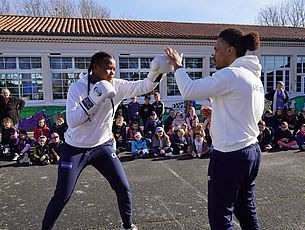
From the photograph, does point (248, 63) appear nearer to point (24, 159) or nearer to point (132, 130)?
point (24, 159)

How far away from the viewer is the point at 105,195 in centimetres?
414

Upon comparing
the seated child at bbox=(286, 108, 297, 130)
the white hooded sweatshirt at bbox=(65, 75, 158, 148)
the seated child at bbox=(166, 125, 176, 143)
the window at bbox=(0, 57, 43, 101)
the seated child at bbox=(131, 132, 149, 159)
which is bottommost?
the seated child at bbox=(131, 132, 149, 159)

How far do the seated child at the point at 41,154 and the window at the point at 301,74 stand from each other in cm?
1303

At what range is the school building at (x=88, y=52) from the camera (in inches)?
439

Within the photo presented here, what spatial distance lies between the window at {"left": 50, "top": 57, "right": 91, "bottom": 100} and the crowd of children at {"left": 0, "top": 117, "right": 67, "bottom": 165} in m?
4.19

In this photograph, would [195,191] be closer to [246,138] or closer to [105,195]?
[105,195]

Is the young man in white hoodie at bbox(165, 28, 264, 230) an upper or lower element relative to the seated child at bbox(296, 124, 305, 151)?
upper

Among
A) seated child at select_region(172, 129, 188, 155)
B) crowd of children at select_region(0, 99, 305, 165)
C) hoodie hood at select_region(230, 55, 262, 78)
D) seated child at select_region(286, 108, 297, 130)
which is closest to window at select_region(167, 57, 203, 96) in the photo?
crowd of children at select_region(0, 99, 305, 165)

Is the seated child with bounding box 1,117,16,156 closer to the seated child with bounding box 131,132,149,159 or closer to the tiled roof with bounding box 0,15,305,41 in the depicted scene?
the seated child with bounding box 131,132,149,159

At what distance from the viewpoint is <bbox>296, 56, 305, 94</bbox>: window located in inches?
588

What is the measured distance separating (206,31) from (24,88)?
28.5ft

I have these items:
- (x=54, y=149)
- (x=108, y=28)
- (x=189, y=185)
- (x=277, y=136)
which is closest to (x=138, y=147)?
(x=54, y=149)

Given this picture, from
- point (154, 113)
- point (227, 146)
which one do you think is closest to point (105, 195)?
point (227, 146)

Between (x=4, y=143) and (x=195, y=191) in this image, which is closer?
(x=195, y=191)
